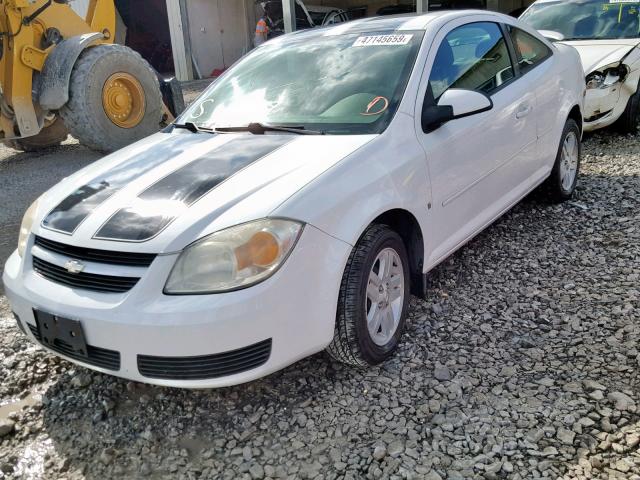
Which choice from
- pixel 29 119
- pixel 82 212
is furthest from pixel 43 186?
pixel 82 212

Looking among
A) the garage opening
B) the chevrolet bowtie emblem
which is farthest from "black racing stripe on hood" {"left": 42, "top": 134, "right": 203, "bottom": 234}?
the garage opening

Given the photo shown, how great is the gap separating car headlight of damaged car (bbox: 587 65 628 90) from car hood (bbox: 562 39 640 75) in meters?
0.07

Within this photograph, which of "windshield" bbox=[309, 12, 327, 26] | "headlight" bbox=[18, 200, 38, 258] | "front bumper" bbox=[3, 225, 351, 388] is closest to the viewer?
"front bumper" bbox=[3, 225, 351, 388]

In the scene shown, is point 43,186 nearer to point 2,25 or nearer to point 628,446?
point 2,25

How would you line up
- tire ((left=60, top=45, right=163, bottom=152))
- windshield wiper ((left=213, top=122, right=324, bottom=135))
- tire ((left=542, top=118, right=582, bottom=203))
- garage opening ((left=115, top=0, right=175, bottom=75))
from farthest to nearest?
garage opening ((left=115, top=0, right=175, bottom=75)) → tire ((left=60, top=45, right=163, bottom=152)) → tire ((left=542, top=118, right=582, bottom=203)) → windshield wiper ((left=213, top=122, right=324, bottom=135))

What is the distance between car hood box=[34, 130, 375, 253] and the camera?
2.28 m

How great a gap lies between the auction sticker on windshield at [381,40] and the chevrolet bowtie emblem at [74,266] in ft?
6.52

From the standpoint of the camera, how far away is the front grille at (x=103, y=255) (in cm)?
225

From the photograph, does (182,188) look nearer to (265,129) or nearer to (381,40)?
(265,129)

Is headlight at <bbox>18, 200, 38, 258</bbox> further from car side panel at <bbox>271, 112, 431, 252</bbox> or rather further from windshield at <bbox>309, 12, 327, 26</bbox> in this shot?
windshield at <bbox>309, 12, 327, 26</bbox>

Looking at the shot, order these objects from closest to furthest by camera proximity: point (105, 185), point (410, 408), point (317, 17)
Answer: point (410, 408), point (105, 185), point (317, 17)

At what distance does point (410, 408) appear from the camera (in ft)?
8.19

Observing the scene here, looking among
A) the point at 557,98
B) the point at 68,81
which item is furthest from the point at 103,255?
the point at 68,81

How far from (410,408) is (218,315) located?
0.97m
